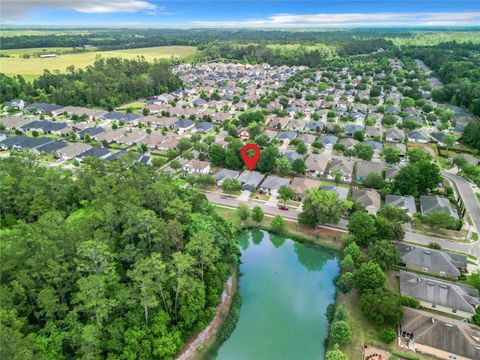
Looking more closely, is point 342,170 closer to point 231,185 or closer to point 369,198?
point 369,198

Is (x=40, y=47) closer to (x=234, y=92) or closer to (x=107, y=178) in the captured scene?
(x=234, y=92)

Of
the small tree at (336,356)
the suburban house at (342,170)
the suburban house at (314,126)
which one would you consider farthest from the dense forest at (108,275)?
the suburban house at (314,126)

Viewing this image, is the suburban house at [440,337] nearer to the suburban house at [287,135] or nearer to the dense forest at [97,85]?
the suburban house at [287,135]

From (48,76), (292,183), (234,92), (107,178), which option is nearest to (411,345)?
(292,183)

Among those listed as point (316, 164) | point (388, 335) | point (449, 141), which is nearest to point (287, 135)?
point (316, 164)

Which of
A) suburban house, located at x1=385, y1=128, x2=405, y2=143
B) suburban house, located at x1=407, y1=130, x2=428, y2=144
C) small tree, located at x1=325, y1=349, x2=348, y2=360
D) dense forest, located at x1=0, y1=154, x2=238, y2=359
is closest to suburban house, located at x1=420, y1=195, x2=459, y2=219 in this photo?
small tree, located at x1=325, y1=349, x2=348, y2=360

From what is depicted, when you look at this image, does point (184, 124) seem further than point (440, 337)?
Yes
